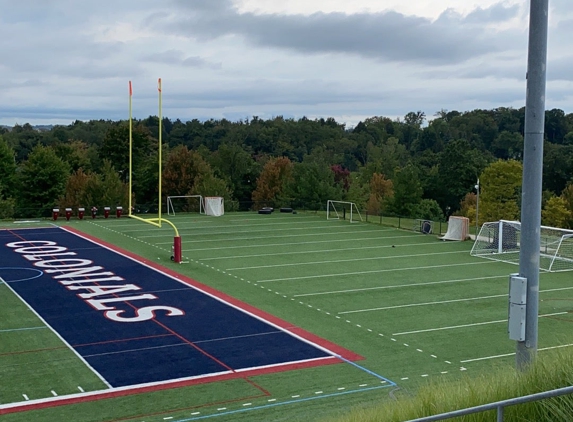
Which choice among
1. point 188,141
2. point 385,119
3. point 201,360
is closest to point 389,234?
point 201,360

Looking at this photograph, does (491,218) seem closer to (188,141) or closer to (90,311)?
(90,311)

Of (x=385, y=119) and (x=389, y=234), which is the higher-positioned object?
(x=385, y=119)

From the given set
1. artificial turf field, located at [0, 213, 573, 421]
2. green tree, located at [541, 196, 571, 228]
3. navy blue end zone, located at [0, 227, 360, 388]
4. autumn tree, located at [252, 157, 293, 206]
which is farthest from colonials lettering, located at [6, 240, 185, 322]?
green tree, located at [541, 196, 571, 228]

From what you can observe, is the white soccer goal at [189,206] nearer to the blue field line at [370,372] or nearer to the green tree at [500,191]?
the green tree at [500,191]

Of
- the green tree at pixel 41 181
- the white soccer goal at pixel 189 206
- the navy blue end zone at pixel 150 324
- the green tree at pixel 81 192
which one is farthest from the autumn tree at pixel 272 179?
the navy blue end zone at pixel 150 324

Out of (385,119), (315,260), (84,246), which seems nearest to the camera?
(315,260)

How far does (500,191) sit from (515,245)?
75.1 ft

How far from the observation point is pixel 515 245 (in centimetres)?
3009

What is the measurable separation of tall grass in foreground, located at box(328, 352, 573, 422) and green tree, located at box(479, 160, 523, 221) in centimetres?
4586

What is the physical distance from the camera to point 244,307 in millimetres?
19578

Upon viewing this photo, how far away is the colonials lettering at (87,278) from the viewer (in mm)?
18875

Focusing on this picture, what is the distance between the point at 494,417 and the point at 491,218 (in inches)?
1848

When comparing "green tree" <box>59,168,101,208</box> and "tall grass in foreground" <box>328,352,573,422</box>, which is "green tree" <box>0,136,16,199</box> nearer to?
"green tree" <box>59,168,101,208</box>

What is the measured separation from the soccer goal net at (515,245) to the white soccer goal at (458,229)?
240cm
